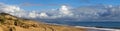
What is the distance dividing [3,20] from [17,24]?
116cm

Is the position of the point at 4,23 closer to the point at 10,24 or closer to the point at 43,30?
the point at 10,24

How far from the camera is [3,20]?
2052 cm

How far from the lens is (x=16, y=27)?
20.3m

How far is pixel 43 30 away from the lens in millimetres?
22734

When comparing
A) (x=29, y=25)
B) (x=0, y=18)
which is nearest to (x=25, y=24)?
(x=29, y=25)

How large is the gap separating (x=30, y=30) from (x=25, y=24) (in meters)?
0.57

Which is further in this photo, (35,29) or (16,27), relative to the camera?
(35,29)

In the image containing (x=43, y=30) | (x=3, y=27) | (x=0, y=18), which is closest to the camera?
(x=3, y=27)

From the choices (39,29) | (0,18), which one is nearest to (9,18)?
(0,18)

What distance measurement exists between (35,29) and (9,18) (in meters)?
1.83

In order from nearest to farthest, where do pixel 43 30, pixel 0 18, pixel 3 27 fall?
1. pixel 3 27
2. pixel 0 18
3. pixel 43 30

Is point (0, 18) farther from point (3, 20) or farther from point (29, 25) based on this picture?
point (29, 25)

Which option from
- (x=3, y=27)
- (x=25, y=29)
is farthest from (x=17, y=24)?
(x=3, y=27)

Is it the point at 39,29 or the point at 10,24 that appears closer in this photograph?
the point at 10,24
